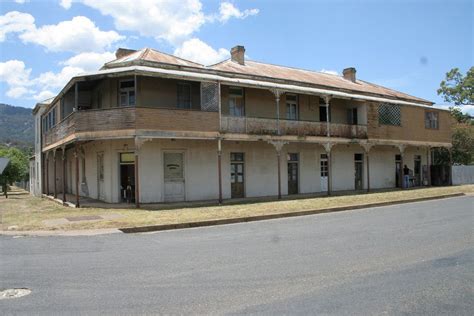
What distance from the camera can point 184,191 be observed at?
19.8 m

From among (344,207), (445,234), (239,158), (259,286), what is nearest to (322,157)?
(239,158)

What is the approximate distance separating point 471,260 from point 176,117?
1277cm

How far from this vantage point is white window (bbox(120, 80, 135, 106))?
19.2 meters

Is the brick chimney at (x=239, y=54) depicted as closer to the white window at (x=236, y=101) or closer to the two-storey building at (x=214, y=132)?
the two-storey building at (x=214, y=132)

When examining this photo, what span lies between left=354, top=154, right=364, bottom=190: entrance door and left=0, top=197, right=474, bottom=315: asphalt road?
16.2 meters

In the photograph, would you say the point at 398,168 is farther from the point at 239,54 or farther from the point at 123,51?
the point at 123,51

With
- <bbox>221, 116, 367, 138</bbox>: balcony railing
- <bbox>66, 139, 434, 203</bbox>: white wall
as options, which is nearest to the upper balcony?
<bbox>221, 116, 367, 138</bbox>: balcony railing

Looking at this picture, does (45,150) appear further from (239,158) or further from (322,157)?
(322,157)

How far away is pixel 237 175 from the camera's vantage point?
21609mm

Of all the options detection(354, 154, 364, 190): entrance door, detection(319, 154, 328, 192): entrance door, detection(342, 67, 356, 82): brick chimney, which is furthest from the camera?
detection(342, 67, 356, 82): brick chimney

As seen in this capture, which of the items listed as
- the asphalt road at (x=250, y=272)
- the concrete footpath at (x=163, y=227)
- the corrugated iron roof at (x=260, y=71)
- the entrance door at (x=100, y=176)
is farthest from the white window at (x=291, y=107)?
the asphalt road at (x=250, y=272)

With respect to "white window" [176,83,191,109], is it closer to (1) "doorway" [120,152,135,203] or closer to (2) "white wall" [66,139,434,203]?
(2) "white wall" [66,139,434,203]

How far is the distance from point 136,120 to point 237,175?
656 centimetres

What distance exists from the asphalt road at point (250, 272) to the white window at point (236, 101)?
440 inches
